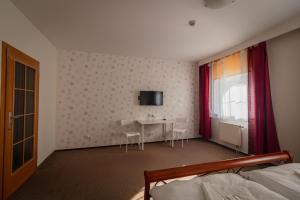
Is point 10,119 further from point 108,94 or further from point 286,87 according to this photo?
point 286,87

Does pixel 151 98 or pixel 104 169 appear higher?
pixel 151 98

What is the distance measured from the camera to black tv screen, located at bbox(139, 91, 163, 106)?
444 cm

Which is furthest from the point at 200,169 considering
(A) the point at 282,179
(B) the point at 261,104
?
(B) the point at 261,104

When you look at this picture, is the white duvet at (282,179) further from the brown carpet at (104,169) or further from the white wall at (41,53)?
the white wall at (41,53)

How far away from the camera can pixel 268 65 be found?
3.04 meters

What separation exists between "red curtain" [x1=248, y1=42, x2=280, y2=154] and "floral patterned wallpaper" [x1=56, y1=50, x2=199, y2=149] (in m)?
2.01

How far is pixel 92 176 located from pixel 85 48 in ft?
9.40

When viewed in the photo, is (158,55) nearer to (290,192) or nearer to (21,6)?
(21,6)

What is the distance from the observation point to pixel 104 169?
111 inches

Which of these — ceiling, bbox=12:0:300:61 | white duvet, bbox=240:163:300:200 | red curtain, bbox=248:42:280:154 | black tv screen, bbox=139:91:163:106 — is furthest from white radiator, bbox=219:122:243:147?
white duvet, bbox=240:163:300:200

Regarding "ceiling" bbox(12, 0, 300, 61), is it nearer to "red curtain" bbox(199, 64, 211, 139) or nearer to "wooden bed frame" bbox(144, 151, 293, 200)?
"red curtain" bbox(199, 64, 211, 139)

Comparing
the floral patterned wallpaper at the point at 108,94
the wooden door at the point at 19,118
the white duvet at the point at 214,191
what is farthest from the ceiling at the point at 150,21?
the white duvet at the point at 214,191

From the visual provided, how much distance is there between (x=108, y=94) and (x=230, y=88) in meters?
3.21

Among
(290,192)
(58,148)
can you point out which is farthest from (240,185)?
(58,148)
